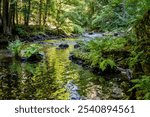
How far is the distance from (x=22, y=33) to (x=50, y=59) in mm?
15282

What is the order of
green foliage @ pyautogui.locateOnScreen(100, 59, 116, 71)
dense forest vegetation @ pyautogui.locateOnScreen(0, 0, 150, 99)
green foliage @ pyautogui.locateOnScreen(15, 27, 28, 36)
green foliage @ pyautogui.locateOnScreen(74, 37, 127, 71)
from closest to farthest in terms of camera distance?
dense forest vegetation @ pyautogui.locateOnScreen(0, 0, 150, 99)
green foliage @ pyautogui.locateOnScreen(100, 59, 116, 71)
green foliage @ pyautogui.locateOnScreen(74, 37, 127, 71)
green foliage @ pyautogui.locateOnScreen(15, 27, 28, 36)

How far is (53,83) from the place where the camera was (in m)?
13.1

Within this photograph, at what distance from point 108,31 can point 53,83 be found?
14411 millimetres

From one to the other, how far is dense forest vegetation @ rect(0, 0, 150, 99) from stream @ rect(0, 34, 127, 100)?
797 mm

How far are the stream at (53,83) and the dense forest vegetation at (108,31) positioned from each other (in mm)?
797

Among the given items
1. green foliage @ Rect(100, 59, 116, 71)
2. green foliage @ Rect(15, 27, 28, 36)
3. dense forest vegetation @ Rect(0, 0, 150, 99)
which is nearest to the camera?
dense forest vegetation @ Rect(0, 0, 150, 99)

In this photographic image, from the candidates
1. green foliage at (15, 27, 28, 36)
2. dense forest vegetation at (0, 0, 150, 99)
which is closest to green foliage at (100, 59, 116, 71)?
dense forest vegetation at (0, 0, 150, 99)

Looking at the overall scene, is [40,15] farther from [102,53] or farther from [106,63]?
[106,63]

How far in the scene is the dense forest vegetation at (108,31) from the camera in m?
10.5

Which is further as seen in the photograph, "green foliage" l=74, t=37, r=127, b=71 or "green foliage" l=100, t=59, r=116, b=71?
"green foliage" l=74, t=37, r=127, b=71

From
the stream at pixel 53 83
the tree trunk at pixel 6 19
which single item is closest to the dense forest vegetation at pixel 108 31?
the tree trunk at pixel 6 19

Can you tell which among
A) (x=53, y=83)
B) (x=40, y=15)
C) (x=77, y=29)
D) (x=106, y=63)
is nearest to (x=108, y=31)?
(x=106, y=63)

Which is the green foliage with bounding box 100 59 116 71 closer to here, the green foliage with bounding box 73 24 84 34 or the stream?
the stream

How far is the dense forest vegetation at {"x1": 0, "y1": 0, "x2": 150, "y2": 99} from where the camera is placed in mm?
10477
